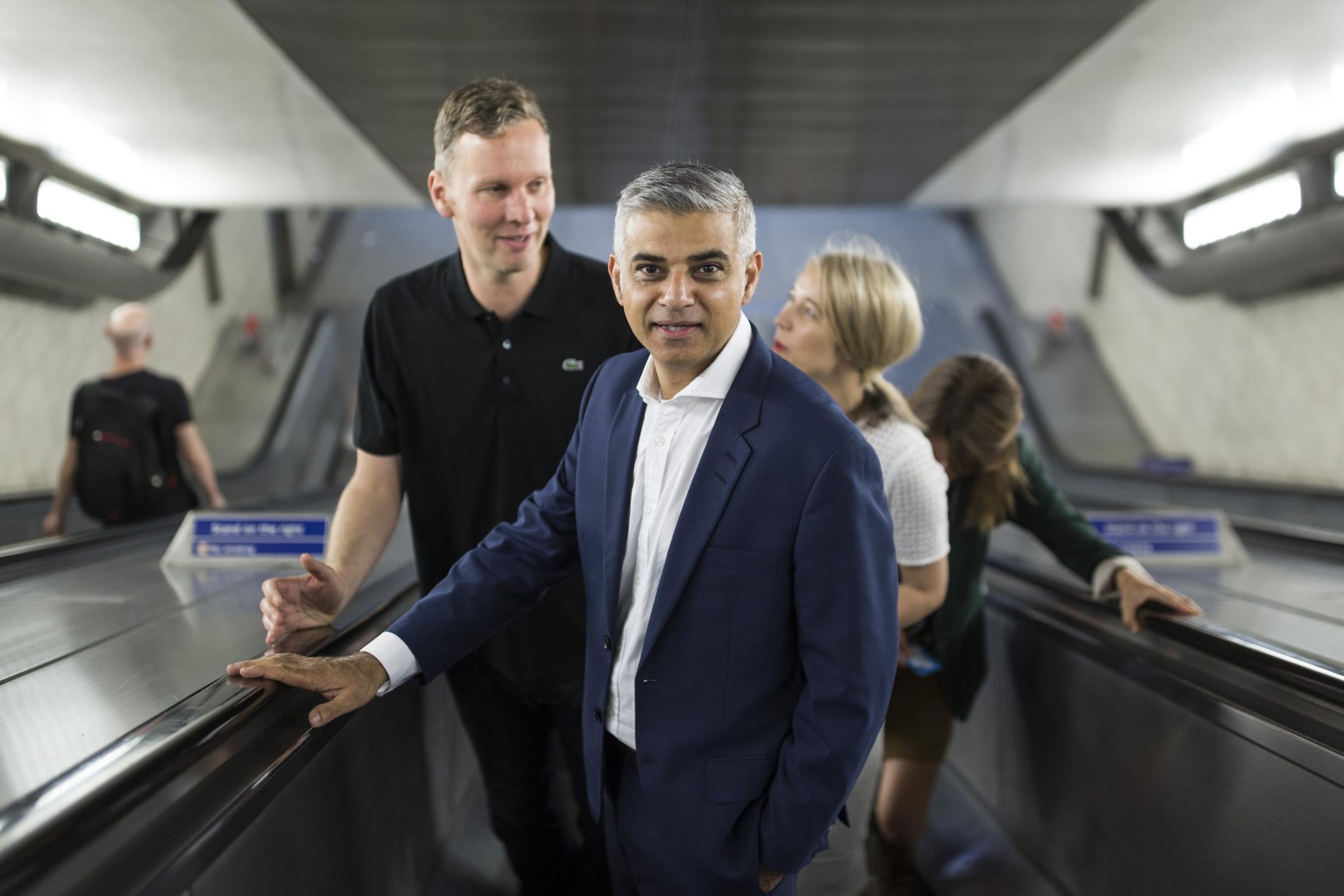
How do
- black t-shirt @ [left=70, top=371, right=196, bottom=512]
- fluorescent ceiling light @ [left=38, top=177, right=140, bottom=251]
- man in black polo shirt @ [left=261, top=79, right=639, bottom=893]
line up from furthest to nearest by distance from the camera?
fluorescent ceiling light @ [left=38, top=177, right=140, bottom=251] < black t-shirt @ [left=70, top=371, right=196, bottom=512] < man in black polo shirt @ [left=261, top=79, right=639, bottom=893]

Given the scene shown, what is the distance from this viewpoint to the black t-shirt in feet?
15.9

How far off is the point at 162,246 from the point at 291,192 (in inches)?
54.3

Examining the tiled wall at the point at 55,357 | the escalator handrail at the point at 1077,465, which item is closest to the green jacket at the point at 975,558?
the escalator handrail at the point at 1077,465

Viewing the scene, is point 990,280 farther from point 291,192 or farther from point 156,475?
point 156,475

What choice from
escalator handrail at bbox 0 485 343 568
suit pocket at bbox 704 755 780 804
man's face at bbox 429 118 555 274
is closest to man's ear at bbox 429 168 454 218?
man's face at bbox 429 118 555 274

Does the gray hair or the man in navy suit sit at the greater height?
the gray hair

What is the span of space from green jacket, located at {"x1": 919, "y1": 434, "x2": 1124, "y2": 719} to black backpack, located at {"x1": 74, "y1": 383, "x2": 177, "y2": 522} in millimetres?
4272

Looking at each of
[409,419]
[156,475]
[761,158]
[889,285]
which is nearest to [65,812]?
[409,419]

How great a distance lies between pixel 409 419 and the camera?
2.25 metres

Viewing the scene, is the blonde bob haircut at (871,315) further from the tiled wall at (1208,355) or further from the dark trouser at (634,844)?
the tiled wall at (1208,355)

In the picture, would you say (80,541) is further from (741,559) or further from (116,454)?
(741,559)

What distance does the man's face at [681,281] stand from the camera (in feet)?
4.44

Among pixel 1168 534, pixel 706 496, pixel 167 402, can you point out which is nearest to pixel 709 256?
pixel 706 496

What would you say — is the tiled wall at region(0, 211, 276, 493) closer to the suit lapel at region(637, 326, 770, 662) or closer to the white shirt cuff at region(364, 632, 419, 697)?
the white shirt cuff at region(364, 632, 419, 697)
